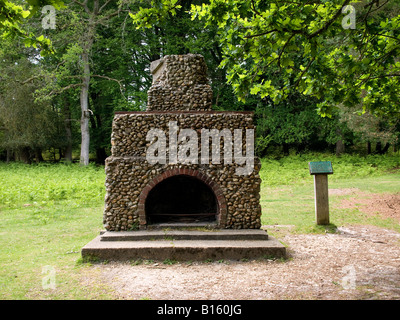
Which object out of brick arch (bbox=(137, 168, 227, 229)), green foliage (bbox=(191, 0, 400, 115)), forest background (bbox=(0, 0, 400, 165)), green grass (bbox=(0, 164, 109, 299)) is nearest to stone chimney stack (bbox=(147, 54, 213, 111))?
brick arch (bbox=(137, 168, 227, 229))

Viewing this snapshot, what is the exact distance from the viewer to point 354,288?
552cm

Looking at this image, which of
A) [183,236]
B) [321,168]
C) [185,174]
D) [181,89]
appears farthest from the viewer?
[321,168]

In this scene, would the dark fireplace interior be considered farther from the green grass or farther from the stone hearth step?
Result: the green grass

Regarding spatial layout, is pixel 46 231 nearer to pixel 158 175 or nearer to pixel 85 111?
pixel 158 175

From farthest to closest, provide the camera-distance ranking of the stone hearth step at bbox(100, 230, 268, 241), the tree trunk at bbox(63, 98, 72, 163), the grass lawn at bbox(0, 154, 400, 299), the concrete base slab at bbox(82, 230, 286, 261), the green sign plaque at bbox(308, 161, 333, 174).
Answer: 1. the tree trunk at bbox(63, 98, 72, 163)
2. the green sign plaque at bbox(308, 161, 333, 174)
3. the stone hearth step at bbox(100, 230, 268, 241)
4. the concrete base slab at bbox(82, 230, 286, 261)
5. the grass lawn at bbox(0, 154, 400, 299)

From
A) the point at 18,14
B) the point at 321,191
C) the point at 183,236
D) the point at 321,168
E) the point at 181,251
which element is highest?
the point at 18,14

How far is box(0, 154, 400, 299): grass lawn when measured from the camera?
602 cm

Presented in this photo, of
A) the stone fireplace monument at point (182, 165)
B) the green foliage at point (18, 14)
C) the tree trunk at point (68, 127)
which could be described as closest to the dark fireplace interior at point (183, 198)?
the stone fireplace monument at point (182, 165)

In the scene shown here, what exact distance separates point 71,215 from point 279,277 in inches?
319

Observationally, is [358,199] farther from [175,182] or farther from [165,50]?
[165,50]

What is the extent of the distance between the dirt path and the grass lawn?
73 cm

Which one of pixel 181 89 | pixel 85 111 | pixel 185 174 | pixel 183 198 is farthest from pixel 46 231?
pixel 85 111

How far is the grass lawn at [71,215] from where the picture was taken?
6023 millimetres

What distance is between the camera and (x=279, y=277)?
618 centimetres
